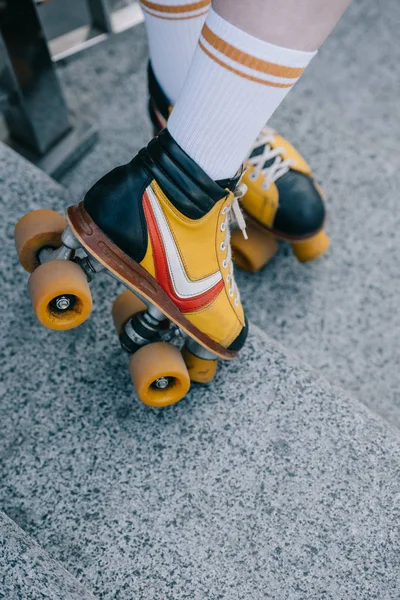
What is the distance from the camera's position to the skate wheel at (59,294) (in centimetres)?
83

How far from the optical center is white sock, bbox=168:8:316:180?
0.73 m

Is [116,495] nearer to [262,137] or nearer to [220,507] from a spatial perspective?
[220,507]

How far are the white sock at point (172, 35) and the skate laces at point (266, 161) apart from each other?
23 centimetres

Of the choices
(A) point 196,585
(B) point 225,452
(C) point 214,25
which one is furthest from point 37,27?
(A) point 196,585

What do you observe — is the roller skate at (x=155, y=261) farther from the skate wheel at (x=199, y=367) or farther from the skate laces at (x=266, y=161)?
the skate laces at (x=266, y=161)

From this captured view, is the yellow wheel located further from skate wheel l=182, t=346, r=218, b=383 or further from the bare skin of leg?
the bare skin of leg

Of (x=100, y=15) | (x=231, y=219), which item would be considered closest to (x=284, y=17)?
(x=231, y=219)

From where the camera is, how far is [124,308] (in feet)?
3.29

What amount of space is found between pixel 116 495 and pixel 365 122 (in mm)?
1335

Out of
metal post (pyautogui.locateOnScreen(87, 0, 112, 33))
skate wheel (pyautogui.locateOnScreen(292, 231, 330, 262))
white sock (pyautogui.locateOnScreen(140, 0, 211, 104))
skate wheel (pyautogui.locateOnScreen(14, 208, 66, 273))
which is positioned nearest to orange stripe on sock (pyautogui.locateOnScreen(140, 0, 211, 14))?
white sock (pyautogui.locateOnScreen(140, 0, 211, 104))

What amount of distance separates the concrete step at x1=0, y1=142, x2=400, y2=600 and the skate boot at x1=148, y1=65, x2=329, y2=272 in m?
0.27

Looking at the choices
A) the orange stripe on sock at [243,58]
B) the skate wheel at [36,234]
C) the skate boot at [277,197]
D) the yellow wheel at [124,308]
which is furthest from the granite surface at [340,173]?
the orange stripe on sock at [243,58]

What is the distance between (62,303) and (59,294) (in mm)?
33

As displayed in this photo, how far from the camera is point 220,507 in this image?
2.99ft
